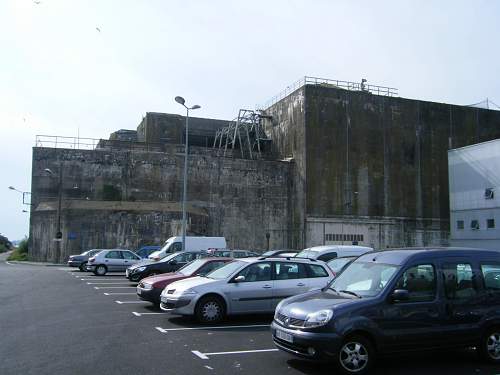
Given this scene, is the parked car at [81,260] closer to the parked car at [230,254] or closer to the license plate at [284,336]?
the parked car at [230,254]

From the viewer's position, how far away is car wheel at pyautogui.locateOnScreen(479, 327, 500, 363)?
795cm

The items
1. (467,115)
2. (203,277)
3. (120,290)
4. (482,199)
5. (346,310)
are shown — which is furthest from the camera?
(467,115)

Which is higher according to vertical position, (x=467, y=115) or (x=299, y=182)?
(x=467, y=115)

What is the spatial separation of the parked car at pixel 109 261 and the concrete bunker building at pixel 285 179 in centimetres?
1550

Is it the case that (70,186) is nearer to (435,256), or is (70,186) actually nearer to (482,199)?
(482,199)

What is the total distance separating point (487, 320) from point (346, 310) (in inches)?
97.2

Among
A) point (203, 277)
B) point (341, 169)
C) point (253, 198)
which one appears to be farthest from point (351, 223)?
point (203, 277)

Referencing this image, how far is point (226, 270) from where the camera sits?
40.7ft

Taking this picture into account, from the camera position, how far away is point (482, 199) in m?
45.6

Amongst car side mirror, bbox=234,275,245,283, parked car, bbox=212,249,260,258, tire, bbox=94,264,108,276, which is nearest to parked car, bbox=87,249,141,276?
tire, bbox=94,264,108,276

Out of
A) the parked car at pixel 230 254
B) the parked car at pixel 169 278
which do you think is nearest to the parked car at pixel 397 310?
the parked car at pixel 169 278

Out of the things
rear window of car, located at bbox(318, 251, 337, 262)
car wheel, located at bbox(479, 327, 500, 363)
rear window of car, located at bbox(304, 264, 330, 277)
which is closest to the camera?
car wheel, located at bbox(479, 327, 500, 363)

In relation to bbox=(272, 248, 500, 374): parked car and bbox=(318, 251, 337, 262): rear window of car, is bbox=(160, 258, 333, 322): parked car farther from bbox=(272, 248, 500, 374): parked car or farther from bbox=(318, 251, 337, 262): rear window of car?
bbox=(318, 251, 337, 262): rear window of car

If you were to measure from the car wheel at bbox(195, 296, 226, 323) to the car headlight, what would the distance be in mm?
4623
